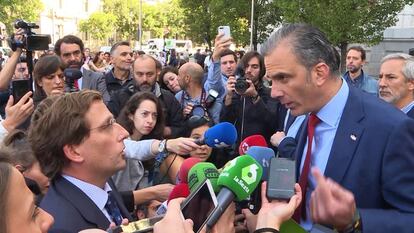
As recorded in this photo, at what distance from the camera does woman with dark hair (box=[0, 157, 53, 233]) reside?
4.80 feet

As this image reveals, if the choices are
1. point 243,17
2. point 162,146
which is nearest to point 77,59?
point 162,146

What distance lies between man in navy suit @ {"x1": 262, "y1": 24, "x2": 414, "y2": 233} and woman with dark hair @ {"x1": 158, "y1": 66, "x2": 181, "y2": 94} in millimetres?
4438

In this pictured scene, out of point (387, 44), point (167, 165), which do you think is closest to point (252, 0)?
point (387, 44)

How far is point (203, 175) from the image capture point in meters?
1.87

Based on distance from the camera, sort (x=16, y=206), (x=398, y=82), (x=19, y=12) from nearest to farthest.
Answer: (x=16, y=206), (x=398, y=82), (x=19, y=12)

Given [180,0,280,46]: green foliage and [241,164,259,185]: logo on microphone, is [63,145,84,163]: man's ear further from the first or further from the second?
[180,0,280,46]: green foliage

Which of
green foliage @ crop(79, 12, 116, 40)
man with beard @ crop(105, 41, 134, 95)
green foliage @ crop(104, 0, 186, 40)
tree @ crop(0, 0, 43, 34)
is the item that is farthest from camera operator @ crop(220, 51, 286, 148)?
green foliage @ crop(79, 12, 116, 40)

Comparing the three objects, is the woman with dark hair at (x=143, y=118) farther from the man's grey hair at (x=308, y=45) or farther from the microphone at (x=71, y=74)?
the man's grey hair at (x=308, y=45)

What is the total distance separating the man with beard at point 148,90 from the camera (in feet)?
15.6

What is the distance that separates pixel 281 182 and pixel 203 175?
0.32 m

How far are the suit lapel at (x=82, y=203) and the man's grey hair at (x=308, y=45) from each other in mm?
1079

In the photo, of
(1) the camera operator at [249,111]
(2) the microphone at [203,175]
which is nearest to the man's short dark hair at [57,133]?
(2) the microphone at [203,175]

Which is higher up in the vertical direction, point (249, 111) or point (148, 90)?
point (148, 90)

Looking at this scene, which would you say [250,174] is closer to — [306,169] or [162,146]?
[306,169]
